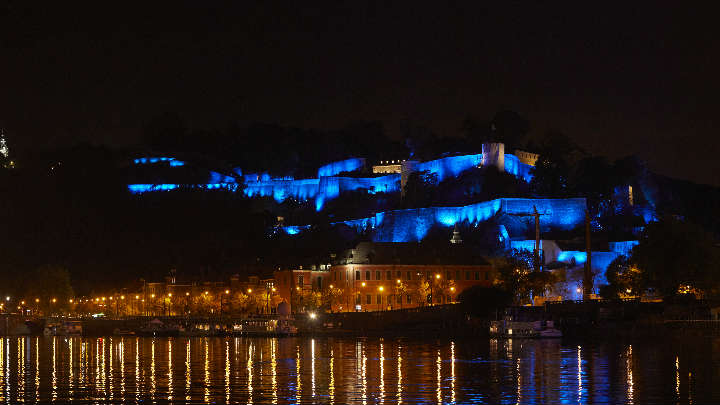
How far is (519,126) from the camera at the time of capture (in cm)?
12900

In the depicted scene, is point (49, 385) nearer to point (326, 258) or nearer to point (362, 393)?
point (362, 393)

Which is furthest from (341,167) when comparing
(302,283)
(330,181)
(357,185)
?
(302,283)

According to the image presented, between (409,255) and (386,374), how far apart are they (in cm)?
4787

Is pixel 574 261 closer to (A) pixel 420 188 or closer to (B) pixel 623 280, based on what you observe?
(B) pixel 623 280

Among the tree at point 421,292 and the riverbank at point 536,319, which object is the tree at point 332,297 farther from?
the tree at point 421,292

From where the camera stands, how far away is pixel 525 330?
62.3 m

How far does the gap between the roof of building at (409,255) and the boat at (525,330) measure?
881 inches

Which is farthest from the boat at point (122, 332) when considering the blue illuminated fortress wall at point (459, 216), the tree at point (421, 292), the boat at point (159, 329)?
the blue illuminated fortress wall at point (459, 216)

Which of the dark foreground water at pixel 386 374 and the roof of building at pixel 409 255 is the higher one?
the roof of building at pixel 409 255

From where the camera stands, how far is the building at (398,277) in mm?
82875

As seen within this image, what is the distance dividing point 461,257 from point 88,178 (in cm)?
8988

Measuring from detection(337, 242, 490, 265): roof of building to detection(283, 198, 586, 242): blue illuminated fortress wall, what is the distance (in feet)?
49.7

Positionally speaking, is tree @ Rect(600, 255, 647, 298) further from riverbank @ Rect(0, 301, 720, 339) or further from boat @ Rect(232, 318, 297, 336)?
boat @ Rect(232, 318, 297, 336)

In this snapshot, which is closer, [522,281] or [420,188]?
[522,281]
